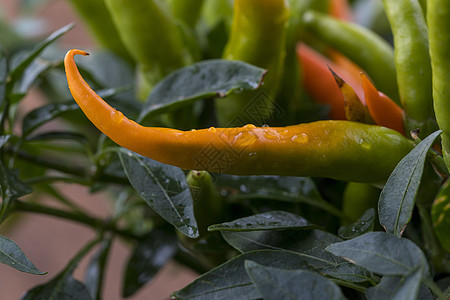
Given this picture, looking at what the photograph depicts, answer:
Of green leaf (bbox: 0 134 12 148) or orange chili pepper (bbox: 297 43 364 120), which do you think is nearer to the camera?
green leaf (bbox: 0 134 12 148)

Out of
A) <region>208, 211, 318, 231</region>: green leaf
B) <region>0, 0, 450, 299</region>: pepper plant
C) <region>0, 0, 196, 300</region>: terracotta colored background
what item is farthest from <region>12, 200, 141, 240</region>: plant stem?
<region>0, 0, 196, 300</region>: terracotta colored background

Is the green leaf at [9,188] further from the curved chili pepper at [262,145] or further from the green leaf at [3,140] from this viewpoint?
the curved chili pepper at [262,145]

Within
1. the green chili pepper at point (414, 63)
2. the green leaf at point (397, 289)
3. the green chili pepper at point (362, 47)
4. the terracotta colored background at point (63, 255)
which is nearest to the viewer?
the green leaf at point (397, 289)

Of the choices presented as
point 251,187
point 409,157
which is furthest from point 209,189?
point 409,157

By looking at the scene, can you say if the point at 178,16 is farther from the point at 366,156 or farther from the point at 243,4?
the point at 366,156

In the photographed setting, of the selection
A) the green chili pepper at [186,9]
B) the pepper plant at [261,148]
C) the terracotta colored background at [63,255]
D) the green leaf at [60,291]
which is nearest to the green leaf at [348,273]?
the pepper plant at [261,148]

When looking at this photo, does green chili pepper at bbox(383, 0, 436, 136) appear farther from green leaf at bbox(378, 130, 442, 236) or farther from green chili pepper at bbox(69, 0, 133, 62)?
green chili pepper at bbox(69, 0, 133, 62)

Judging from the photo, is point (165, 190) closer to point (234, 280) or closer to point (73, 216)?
point (234, 280)
